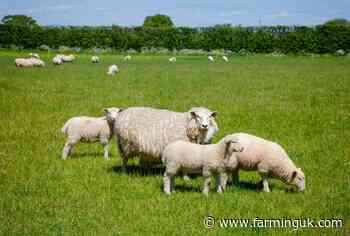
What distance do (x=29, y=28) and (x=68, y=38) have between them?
17.1 ft

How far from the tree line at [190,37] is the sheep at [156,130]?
65.4m

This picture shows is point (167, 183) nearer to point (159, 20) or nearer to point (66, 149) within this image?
point (66, 149)

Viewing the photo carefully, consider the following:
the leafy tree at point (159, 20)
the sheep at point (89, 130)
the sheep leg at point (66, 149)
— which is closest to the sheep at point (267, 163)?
the sheep at point (89, 130)

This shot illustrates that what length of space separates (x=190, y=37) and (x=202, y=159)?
227 ft

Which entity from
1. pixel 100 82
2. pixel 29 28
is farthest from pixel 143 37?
pixel 100 82

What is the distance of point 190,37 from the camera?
252 ft

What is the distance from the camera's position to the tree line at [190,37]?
239 feet

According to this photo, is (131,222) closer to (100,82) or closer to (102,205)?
(102,205)

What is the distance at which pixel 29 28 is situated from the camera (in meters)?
73.4

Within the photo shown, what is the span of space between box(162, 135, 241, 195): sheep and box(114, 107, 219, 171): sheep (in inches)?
36.1

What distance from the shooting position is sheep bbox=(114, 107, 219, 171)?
9953 mm

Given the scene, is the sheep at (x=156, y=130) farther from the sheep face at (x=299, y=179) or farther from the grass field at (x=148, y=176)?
the sheep face at (x=299, y=179)

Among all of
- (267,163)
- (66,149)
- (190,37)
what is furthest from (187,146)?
(190,37)

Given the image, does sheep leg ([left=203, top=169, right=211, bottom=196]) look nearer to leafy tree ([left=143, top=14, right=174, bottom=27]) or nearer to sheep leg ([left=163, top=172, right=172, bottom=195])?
sheep leg ([left=163, top=172, right=172, bottom=195])
